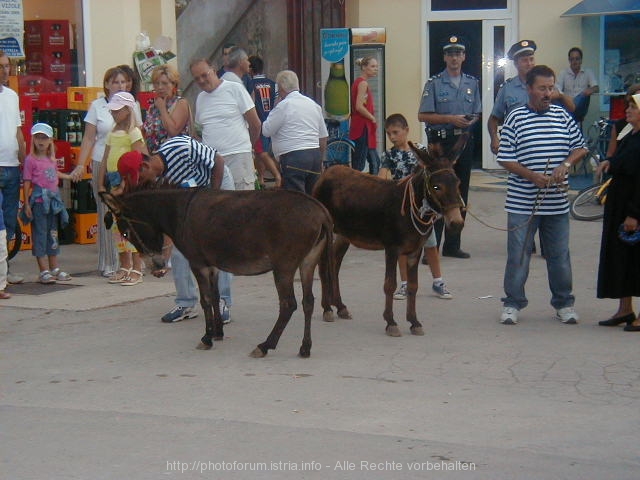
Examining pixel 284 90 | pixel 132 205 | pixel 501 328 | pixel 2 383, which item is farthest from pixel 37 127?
pixel 501 328

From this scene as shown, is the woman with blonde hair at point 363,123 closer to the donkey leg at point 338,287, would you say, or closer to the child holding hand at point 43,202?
the child holding hand at point 43,202

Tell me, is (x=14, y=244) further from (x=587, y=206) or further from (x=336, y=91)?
(x=336, y=91)

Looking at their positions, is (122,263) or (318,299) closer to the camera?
(318,299)

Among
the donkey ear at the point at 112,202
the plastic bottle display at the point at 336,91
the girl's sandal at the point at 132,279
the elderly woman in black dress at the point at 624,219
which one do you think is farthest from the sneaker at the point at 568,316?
the plastic bottle display at the point at 336,91

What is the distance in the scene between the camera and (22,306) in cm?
997

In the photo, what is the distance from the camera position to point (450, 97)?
11.8 metres

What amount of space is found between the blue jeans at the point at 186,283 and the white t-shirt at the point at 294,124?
8.23ft

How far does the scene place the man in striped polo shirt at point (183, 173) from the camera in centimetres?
830

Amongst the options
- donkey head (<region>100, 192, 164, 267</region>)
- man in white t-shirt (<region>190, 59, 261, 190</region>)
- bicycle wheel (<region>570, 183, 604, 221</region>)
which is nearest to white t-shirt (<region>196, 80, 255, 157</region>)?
man in white t-shirt (<region>190, 59, 261, 190</region>)

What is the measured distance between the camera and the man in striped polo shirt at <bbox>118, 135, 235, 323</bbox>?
27.2 feet

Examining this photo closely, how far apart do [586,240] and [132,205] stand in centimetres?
667

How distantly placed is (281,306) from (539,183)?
7.32 ft

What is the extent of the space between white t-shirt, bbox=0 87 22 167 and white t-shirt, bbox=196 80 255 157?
78.3 inches

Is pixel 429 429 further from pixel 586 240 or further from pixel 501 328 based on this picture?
pixel 586 240
